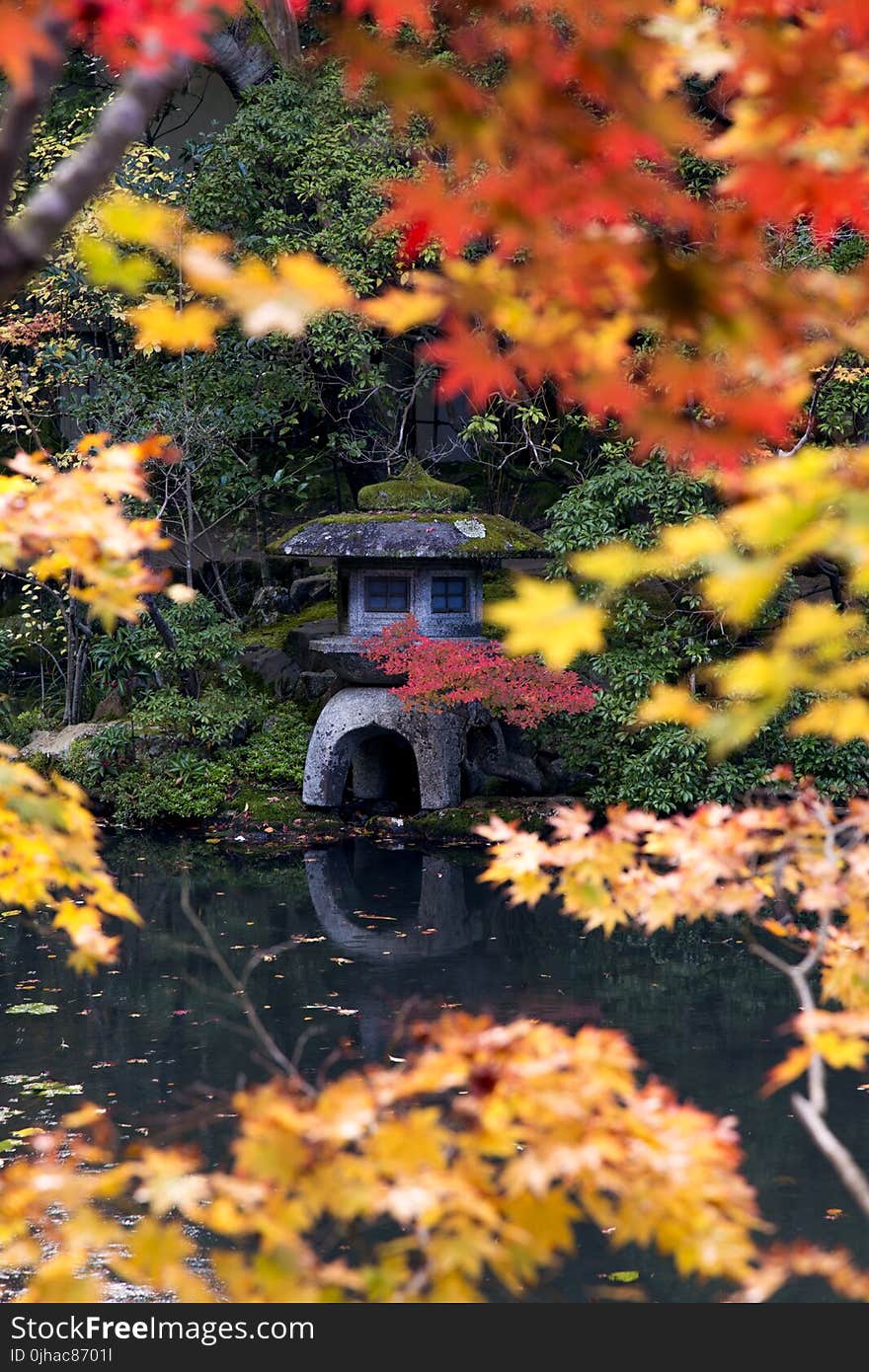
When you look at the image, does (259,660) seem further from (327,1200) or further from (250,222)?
(327,1200)

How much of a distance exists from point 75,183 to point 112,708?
10.5 m

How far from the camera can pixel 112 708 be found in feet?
39.4

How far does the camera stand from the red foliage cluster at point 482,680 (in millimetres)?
9805

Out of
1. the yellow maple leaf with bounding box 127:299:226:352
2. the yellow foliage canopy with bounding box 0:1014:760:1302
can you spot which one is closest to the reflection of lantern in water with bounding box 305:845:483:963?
the yellow foliage canopy with bounding box 0:1014:760:1302

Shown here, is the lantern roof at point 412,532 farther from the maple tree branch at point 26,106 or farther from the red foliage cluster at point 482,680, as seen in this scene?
the maple tree branch at point 26,106

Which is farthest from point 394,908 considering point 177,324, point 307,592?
point 177,324

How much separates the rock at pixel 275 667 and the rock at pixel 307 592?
964 millimetres

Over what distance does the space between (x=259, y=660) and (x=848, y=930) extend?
9.81m

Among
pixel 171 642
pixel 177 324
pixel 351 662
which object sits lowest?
pixel 177 324

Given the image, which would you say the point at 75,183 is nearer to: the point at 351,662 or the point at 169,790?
the point at 351,662

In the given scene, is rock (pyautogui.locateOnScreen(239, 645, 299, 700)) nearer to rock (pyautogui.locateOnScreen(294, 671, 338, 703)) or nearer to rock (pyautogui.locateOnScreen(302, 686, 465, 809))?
rock (pyautogui.locateOnScreen(294, 671, 338, 703))

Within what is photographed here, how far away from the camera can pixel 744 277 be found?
163 cm

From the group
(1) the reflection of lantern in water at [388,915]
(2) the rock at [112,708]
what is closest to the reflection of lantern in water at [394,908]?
(1) the reflection of lantern in water at [388,915]

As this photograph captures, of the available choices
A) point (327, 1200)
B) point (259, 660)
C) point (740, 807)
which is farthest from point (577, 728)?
point (327, 1200)
